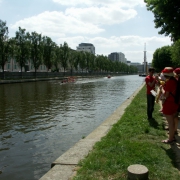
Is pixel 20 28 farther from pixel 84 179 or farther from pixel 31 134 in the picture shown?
pixel 84 179

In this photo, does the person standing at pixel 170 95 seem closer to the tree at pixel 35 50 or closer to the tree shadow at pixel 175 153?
the tree shadow at pixel 175 153

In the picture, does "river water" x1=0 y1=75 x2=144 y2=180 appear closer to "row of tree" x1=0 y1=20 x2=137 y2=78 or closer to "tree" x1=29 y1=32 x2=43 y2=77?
"row of tree" x1=0 y1=20 x2=137 y2=78

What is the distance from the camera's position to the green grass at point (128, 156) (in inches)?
174

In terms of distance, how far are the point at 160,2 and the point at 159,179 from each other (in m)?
8.81

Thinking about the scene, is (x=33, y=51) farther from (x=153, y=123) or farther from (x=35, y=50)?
(x=153, y=123)

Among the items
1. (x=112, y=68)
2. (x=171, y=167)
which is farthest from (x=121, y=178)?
(x=112, y=68)

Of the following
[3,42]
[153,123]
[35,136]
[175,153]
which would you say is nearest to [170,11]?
[153,123]

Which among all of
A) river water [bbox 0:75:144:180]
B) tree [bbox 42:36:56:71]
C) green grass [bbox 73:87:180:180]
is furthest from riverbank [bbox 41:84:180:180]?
tree [bbox 42:36:56:71]

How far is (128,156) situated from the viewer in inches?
206

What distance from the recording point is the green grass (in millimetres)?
4430

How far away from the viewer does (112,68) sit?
164m

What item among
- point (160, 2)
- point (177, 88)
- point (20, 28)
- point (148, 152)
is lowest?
point (148, 152)

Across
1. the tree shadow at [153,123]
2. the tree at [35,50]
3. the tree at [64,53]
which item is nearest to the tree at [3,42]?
the tree at [35,50]

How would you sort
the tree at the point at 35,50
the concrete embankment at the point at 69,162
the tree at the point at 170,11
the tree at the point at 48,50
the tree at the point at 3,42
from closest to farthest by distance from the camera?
the concrete embankment at the point at 69,162 → the tree at the point at 170,11 → the tree at the point at 3,42 → the tree at the point at 35,50 → the tree at the point at 48,50
